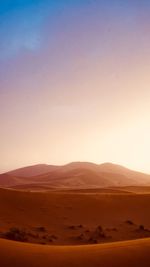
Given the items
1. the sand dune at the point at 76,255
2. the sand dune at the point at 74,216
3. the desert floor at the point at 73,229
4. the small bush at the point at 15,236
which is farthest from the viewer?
the sand dune at the point at 74,216

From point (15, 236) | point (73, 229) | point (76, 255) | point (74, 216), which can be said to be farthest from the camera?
point (74, 216)

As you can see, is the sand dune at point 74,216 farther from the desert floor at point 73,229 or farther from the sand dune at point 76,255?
the sand dune at point 76,255

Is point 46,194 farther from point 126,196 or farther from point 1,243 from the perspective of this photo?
point 1,243

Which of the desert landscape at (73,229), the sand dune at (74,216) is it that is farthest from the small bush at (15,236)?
the sand dune at (74,216)

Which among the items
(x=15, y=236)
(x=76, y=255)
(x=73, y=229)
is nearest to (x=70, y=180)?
(x=73, y=229)

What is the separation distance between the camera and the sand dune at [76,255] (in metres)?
7.68

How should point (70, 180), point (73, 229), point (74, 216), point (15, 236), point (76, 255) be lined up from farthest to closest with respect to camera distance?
point (70, 180) < point (74, 216) < point (73, 229) < point (15, 236) < point (76, 255)

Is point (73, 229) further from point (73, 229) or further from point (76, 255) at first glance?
point (76, 255)

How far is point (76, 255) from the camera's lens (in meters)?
8.25

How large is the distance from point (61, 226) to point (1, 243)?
374 inches

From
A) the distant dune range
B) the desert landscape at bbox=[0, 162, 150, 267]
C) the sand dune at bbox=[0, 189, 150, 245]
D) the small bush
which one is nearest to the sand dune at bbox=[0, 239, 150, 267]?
the desert landscape at bbox=[0, 162, 150, 267]

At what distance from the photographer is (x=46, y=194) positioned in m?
24.8

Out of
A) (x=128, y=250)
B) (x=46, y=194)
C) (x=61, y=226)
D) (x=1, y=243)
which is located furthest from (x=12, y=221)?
(x=128, y=250)

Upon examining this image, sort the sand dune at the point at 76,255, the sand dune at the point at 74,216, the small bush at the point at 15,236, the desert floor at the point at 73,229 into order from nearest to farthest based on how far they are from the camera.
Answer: the sand dune at the point at 76,255
the desert floor at the point at 73,229
the small bush at the point at 15,236
the sand dune at the point at 74,216
